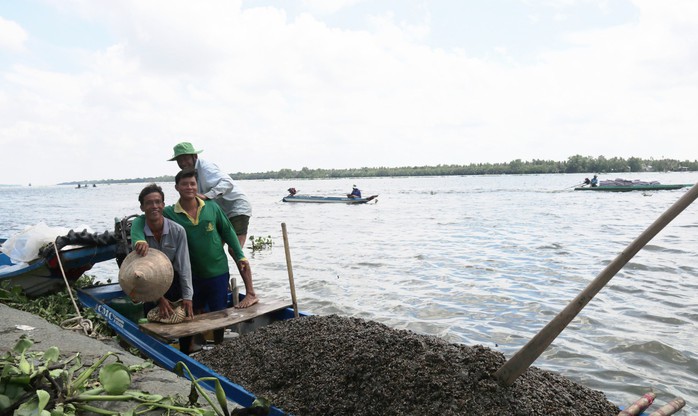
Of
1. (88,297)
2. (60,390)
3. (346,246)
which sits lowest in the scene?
(346,246)

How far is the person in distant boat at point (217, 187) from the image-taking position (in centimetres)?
538

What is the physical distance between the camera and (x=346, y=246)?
16.7 meters

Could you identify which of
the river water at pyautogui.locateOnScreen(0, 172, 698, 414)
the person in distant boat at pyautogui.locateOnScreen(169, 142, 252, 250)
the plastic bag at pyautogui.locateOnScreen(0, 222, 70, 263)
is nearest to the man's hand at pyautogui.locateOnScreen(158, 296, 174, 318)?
the person in distant boat at pyautogui.locateOnScreen(169, 142, 252, 250)

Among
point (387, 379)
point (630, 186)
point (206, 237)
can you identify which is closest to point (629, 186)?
point (630, 186)

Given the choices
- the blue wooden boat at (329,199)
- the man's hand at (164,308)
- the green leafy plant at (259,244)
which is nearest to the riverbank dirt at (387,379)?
the man's hand at (164,308)

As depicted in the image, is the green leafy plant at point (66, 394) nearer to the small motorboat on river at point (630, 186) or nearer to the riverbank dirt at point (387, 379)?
the riverbank dirt at point (387, 379)

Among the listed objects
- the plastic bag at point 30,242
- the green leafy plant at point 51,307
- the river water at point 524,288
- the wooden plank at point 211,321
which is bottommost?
the river water at point 524,288

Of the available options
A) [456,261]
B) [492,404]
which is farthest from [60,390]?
[456,261]

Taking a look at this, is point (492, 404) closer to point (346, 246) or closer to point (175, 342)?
point (175, 342)

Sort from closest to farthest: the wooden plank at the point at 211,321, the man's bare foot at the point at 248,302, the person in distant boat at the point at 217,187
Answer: the wooden plank at the point at 211,321
the man's bare foot at the point at 248,302
the person in distant boat at the point at 217,187

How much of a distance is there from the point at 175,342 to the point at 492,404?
3.23 m

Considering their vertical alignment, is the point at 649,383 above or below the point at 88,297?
below

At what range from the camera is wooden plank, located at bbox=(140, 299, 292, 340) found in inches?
173

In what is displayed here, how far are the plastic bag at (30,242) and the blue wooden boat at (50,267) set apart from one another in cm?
12
